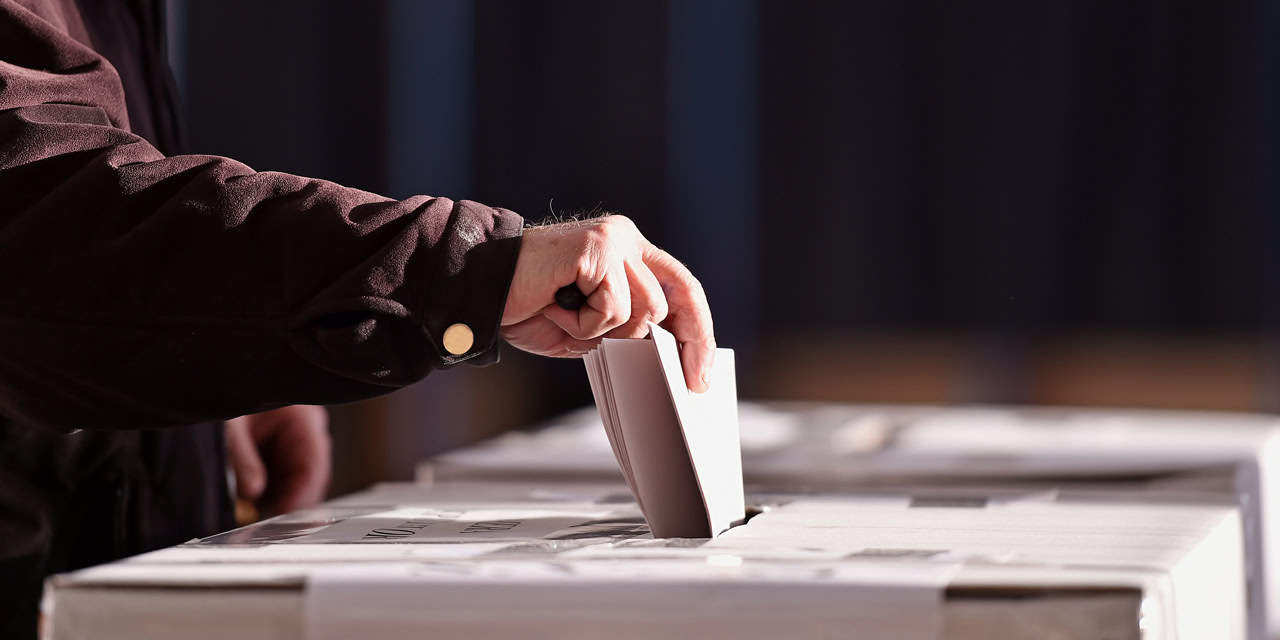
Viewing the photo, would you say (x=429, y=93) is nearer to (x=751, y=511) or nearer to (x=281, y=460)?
(x=281, y=460)

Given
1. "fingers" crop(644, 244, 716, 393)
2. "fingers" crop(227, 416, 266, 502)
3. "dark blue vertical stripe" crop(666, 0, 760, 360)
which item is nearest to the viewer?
"fingers" crop(644, 244, 716, 393)

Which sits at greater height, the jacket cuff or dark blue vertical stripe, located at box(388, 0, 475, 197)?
dark blue vertical stripe, located at box(388, 0, 475, 197)

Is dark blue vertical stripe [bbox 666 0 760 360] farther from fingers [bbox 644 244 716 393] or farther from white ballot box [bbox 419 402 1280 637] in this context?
fingers [bbox 644 244 716 393]

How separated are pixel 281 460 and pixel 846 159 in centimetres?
147

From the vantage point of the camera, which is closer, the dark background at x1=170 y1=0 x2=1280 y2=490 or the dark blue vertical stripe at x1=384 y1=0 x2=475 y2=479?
the dark background at x1=170 y1=0 x2=1280 y2=490

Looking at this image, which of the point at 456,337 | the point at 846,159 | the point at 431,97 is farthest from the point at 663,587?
the point at 431,97

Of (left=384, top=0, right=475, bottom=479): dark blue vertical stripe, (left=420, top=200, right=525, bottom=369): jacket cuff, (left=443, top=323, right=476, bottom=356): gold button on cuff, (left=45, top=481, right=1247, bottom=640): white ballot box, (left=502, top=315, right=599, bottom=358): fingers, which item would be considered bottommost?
(left=45, top=481, right=1247, bottom=640): white ballot box

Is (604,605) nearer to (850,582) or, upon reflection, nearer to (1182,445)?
(850,582)

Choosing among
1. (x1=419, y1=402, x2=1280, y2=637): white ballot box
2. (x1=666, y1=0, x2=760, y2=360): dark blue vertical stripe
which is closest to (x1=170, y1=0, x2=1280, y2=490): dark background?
(x1=666, y1=0, x2=760, y2=360): dark blue vertical stripe

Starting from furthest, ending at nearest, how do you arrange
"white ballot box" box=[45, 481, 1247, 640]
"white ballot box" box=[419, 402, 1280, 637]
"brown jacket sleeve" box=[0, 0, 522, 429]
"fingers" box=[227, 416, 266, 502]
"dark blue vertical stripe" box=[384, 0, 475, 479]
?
"dark blue vertical stripe" box=[384, 0, 475, 479] → "fingers" box=[227, 416, 266, 502] → "white ballot box" box=[419, 402, 1280, 637] → "brown jacket sleeve" box=[0, 0, 522, 429] → "white ballot box" box=[45, 481, 1247, 640]

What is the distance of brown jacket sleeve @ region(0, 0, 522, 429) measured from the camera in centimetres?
67

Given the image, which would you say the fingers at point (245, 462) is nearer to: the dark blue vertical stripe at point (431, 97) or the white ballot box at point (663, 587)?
the white ballot box at point (663, 587)

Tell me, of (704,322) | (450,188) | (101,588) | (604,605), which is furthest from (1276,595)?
(450,188)

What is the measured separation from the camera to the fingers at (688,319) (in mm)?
775
